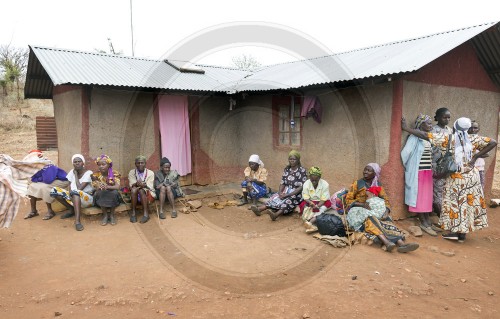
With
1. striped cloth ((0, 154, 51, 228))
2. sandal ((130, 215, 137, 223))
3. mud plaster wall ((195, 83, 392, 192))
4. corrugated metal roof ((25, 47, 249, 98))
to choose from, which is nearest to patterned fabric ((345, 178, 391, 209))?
mud plaster wall ((195, 83, 392, 192))

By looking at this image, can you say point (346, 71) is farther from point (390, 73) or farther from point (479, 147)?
point (479, 147)

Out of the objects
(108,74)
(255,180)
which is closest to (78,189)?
(108,74)

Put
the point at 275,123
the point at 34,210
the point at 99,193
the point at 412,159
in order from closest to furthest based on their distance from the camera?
1. the point at 412,159
2. the point at 99,193
3. the point at 34,210
4. the point at 275,123

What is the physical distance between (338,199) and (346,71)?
227 centimetres

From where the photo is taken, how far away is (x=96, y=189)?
19.2 feet

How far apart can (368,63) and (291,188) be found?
268cm

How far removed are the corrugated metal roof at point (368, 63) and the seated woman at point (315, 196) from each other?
1625 mm

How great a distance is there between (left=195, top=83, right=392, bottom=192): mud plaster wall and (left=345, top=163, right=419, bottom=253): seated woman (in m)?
0.78

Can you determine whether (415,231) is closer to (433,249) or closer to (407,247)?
(433,249)

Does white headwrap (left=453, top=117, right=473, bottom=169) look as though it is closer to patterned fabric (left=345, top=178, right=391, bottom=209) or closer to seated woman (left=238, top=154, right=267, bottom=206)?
patterned fabric (left=345, top=178, right=391, bottom=209)

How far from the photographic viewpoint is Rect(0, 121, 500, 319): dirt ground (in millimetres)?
3074

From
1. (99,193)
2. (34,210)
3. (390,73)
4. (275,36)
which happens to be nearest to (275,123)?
(275,36)

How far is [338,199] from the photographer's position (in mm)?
5500

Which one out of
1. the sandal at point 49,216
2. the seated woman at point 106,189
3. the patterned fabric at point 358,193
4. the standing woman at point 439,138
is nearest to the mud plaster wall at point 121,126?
the seated woman at point 106,189
